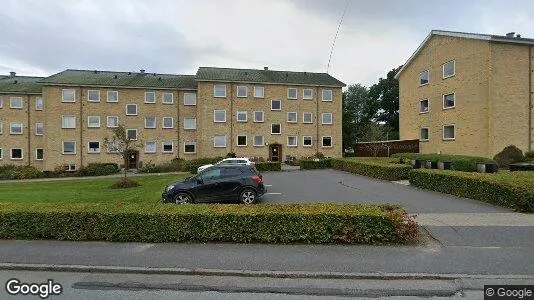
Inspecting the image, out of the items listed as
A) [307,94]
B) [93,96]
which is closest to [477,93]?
[307,94]

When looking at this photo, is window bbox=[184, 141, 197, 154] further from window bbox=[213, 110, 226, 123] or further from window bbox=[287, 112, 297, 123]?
window bbox=[287, 112, 297, 123]

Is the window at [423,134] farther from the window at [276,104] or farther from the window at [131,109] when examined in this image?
the window at [131,109]

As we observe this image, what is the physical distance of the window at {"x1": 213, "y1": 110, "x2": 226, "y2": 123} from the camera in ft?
→ 125

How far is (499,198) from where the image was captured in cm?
1044

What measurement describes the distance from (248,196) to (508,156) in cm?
2047

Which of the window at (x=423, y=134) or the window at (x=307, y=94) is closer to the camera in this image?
the window at (x=423, y=134)

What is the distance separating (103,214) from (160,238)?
1393 millimetres

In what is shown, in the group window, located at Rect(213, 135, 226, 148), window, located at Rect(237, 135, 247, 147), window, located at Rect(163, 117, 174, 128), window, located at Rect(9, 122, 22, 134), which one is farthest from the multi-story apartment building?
window, located at Rect(9, 122, 22, 134)

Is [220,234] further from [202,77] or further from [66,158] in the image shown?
[66,158]

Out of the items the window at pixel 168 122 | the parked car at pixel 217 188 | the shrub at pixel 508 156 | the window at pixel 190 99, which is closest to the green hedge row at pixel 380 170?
the shrub at pixel 508 156

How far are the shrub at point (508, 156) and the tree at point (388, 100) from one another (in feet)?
116

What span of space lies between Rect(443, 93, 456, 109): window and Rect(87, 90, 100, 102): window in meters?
36.3

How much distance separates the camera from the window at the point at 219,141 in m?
38.0

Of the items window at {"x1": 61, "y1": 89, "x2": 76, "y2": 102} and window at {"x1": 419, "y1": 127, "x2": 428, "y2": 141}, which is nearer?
window at {"x1": 419, "y1": 127, "x2": 428, "y2": 141}
